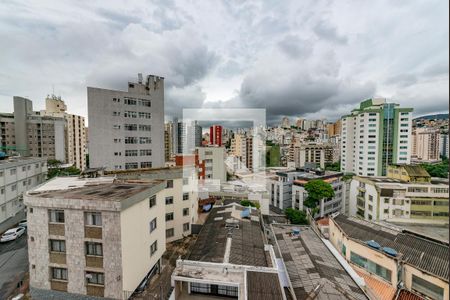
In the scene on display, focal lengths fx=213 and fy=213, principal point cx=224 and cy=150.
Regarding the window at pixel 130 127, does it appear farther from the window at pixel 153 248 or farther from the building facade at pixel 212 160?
the window at pixel 153 248

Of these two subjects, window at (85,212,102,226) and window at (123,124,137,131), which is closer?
window at (85,212,102,226)

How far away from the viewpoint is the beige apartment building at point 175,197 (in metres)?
17.2

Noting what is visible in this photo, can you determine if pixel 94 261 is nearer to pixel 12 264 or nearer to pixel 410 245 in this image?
pixel 12 264

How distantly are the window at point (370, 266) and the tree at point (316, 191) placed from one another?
12.9 meters

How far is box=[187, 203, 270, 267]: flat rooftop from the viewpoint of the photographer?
11656 millimetres

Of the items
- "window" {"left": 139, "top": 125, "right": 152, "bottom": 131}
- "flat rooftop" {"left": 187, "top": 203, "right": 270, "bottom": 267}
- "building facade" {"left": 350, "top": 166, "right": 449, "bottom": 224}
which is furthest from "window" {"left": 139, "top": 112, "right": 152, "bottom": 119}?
"building facade" {"left": 350, "top": 166, "right": 449, "bottom": 224}

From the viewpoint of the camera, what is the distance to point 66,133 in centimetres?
5162

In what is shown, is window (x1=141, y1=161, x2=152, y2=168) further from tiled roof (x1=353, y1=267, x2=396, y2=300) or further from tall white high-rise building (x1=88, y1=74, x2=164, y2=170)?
tiled roof (x1=353, y1=267, x2=396, y2=300)

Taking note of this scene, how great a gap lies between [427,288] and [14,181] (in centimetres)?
3496

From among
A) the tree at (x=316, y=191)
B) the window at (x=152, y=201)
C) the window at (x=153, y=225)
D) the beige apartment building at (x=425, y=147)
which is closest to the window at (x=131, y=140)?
the window at (x=152, y=201)

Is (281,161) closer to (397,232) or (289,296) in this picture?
(397,232)

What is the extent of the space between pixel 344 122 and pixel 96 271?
62.4 meters

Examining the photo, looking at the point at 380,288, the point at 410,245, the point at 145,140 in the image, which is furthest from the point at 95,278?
the point at 145,140

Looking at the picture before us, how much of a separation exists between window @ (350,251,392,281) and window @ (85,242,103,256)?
56.1 ft
